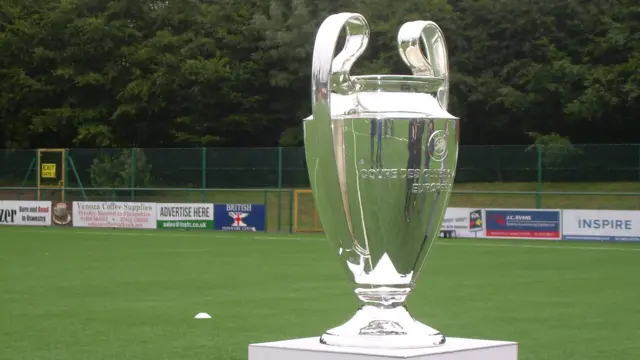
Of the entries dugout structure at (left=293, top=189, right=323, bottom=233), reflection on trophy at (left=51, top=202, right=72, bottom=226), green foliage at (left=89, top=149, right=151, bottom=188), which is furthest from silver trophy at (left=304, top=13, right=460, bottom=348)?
green foliage at (left=89, top=149, right=151, bottom=188)

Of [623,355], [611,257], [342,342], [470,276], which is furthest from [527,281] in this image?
[342,342]

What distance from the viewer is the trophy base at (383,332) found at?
4.79 meters

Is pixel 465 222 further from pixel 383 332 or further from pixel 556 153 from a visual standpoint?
pixel 383 332

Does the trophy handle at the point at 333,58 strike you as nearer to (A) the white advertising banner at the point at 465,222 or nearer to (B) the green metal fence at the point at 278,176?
(A) the white advertising banner at the point at 465,222

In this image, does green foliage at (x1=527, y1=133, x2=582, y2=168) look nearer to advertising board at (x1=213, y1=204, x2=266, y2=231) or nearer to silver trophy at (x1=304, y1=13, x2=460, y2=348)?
advertising board at (x1=213, y1=204, x2=266, y2=231)

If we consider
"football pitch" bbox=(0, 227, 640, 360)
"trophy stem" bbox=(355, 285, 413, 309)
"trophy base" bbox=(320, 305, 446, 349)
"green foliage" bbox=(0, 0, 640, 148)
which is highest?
"green foliage" bbox=(0, 0, 640, 148)

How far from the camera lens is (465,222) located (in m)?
29.8

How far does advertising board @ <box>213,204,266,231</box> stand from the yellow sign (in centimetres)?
823

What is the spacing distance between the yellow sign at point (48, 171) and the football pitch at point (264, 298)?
12.0 m

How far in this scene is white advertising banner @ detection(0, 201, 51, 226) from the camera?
3550 cm

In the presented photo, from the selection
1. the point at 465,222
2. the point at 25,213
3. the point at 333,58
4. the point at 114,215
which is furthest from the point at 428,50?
the point at 25,213

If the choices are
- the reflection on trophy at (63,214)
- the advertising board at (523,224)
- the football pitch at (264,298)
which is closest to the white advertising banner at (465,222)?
the advertising board at (523,224)

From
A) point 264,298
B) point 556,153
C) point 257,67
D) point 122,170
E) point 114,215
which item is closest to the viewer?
point 264,298

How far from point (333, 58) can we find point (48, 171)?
3540 centimetres
